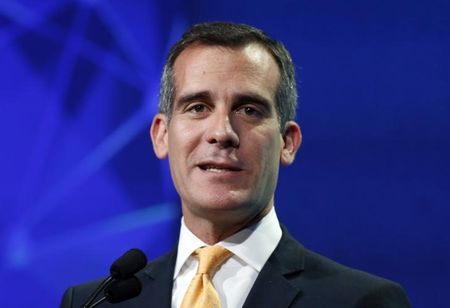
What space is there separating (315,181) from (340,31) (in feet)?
1.60

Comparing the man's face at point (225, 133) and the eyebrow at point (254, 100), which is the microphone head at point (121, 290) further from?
the eyebrow at point (254, 100)

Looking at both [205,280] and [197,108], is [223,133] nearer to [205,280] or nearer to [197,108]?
[197,108]

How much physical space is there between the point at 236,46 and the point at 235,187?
31 cm

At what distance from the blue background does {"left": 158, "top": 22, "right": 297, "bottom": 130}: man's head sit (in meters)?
0.89

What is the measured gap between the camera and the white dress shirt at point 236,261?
1.71 metres

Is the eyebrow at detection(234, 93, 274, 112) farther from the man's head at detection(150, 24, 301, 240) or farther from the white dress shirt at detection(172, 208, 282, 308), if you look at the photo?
the white dress shirt at detection(172, 208, 282, 308)

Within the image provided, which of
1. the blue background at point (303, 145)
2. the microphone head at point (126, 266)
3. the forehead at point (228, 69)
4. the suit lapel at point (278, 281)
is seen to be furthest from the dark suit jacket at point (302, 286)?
the blue background at point (303, 145)

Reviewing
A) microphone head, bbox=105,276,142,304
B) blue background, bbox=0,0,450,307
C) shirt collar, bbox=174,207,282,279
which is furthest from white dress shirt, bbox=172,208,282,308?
blue background, bbox=0,0,450,307

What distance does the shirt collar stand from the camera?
1.74 m

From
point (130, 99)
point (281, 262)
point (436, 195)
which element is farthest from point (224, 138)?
point (130, 99)

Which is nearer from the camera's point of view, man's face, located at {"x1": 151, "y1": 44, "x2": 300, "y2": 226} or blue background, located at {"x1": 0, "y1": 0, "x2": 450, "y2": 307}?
man's face, located at {"x1": 151, "y1": 44, "x2": 300, "y2": 226}

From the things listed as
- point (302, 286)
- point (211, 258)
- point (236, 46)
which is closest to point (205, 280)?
point (211, 258)

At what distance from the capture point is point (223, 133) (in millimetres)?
1675

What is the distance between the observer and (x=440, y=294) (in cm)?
260
